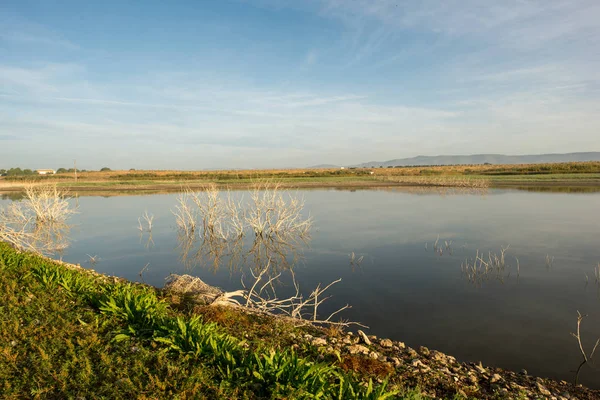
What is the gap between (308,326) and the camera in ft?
25.9

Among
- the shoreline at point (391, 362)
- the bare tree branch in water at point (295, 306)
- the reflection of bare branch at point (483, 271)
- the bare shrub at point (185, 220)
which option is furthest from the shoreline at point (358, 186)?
the shoreline at point (391, 362)

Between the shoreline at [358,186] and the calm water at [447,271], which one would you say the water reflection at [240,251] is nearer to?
the calm water at [447,271]

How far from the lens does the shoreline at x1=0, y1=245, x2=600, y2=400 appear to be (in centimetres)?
546

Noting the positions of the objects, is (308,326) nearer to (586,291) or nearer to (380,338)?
(380,338)

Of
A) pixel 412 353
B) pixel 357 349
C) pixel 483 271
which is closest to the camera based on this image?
pixel 357 349

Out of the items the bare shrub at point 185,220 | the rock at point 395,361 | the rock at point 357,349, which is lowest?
the rock at point 395,361

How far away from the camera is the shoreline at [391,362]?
5465 millimetres

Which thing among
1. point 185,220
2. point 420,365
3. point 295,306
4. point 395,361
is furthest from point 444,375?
point 185,220

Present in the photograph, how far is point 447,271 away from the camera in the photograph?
42.7 feet

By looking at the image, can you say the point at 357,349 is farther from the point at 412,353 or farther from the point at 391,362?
the point at 412,353

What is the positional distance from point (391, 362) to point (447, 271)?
7701mm

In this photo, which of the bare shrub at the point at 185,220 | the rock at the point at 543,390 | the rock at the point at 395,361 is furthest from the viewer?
the bare shrub at the point at 185,220

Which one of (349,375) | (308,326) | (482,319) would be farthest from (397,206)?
(349,375)

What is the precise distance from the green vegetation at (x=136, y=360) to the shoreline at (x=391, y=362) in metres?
0.42
